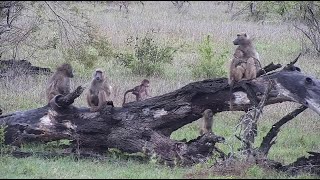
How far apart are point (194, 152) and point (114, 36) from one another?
15.5 meters

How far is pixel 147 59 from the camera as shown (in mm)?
21359

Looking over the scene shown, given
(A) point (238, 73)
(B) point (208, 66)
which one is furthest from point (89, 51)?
(A) point (238, 73)

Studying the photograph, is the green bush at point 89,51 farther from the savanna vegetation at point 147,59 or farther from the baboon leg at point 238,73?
the baboon leg at point 238,73

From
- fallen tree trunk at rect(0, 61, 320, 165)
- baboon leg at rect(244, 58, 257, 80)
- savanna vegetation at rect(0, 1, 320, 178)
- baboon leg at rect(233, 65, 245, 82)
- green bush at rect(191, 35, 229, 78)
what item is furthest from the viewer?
green bush at rect(191, 35, 229, 78)

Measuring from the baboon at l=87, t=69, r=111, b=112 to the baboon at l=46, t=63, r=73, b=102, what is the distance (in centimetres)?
111

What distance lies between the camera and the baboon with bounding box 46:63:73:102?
1378 centimetres

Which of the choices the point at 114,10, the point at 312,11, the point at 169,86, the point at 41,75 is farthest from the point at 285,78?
the point at 114,10

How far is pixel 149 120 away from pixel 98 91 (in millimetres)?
1630

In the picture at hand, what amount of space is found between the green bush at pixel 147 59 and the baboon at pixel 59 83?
6.79 meters

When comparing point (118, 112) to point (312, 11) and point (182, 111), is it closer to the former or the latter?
point (182, 111)

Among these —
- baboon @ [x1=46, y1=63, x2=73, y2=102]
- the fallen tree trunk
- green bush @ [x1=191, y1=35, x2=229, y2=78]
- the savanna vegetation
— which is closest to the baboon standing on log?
the fallen tree trunk

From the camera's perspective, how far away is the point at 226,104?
11.5 metres

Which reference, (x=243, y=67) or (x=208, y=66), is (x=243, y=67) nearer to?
(x=243, y=67)

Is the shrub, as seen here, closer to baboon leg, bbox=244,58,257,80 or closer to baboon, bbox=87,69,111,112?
baboon, bbox=87,69,111,112
